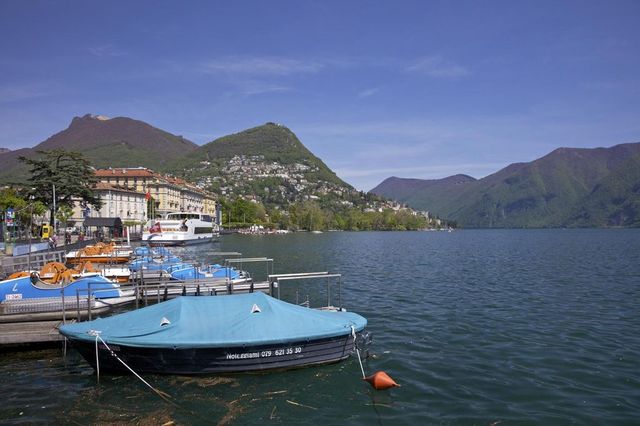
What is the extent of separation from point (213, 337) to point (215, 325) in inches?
24.2

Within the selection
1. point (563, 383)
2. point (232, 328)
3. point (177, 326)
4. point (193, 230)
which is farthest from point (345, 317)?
point (193, 230)

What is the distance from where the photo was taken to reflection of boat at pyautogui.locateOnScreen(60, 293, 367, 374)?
1596cm

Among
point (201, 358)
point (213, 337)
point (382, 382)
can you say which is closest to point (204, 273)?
point (201, 358)

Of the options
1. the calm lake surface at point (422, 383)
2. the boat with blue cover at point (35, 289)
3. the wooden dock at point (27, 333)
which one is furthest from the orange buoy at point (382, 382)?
the boat with blue cover at point (35, 289)

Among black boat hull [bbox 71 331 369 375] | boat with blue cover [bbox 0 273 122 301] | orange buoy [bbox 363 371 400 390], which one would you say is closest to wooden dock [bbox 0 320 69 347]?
boat with blue cover [bbox 0 273 122 301]

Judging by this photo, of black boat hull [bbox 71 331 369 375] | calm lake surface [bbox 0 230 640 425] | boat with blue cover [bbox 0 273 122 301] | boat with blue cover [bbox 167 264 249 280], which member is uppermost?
boat with blue cover [bbox 0 273 122 301]

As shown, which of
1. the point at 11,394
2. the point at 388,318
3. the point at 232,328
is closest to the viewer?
the point at 11,394

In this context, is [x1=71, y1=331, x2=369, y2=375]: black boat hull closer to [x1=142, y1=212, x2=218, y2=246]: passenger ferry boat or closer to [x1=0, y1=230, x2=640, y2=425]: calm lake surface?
[x1=0, y1=230, x2=640, y2=425]: calm lake surface

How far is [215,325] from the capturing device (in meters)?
16.6

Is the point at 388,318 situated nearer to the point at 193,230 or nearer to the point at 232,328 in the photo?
the point at 232,328

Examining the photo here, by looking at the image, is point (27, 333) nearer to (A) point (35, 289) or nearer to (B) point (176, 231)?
(A) point (35, 289)

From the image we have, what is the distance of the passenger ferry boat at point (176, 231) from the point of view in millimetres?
93569

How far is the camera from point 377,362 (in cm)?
1861

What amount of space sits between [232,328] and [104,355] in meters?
4.58
